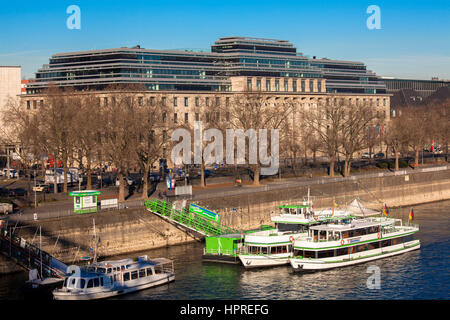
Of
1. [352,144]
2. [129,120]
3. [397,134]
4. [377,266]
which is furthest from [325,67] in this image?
[377,266]

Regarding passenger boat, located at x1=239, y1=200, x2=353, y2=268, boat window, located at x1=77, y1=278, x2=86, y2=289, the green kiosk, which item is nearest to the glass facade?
the green kiosk

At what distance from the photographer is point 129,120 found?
78.8 m

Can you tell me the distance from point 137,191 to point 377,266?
34868 millimetres

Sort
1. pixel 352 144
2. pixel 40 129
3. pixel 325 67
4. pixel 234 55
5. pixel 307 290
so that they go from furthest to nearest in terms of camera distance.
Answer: pixel 325 67
pixel 234 55
pixel 352 144
pixel 40 129
pixel 307 290

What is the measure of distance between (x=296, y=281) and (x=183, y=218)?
18021mm

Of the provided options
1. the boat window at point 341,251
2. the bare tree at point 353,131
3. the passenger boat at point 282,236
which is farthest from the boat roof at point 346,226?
the bare tree at point 353,131

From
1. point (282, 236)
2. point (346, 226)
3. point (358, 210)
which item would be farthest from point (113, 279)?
point (358, 210)

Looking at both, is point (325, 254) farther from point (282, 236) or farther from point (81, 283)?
point (81, 283)

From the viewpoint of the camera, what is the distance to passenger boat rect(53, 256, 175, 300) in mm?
49406

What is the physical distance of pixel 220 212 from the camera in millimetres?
77062

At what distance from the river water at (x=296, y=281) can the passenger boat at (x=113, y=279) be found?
32.4 inches

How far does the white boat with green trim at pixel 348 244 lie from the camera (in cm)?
6025

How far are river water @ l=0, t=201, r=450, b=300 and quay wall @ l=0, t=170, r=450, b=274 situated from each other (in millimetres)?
2928
